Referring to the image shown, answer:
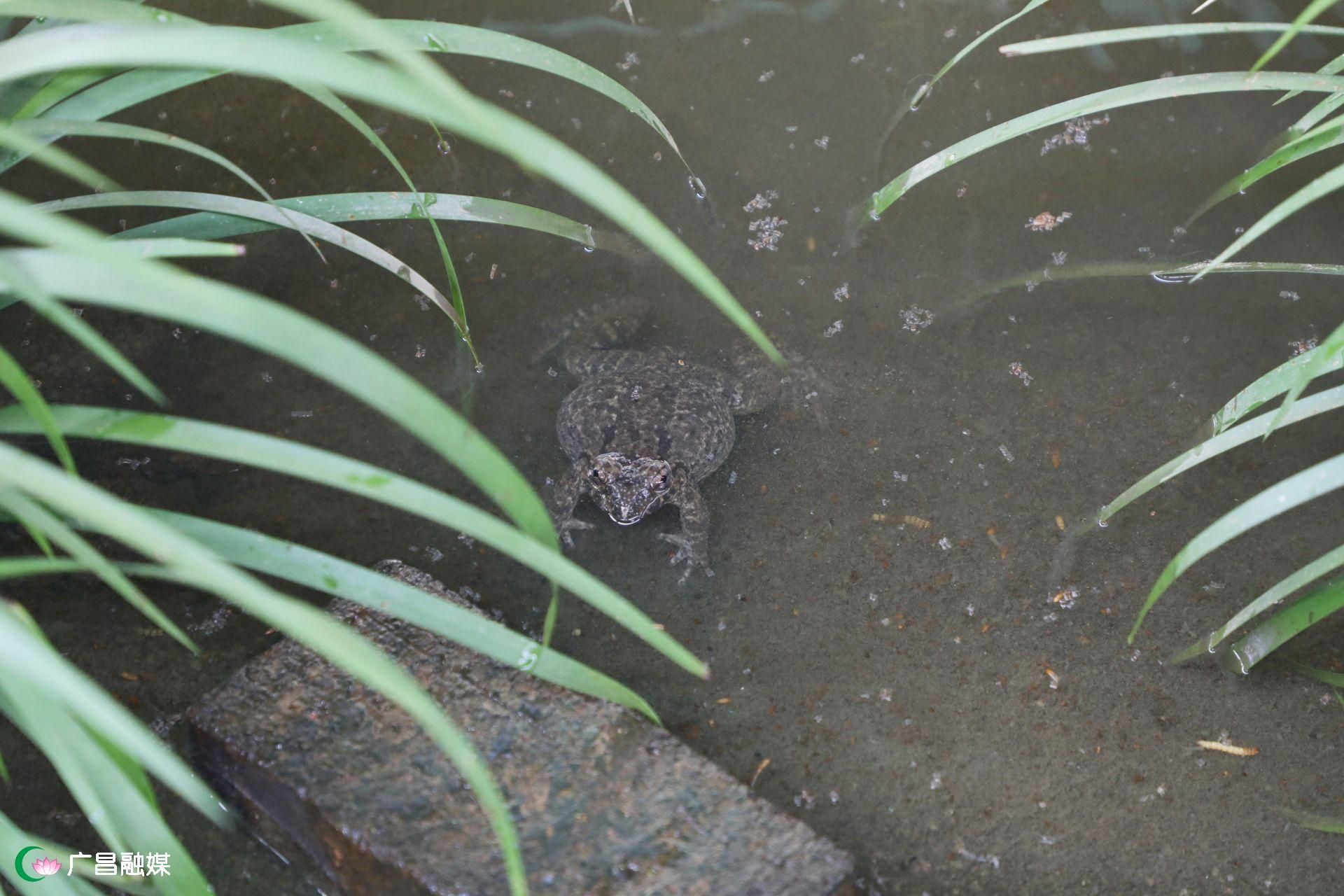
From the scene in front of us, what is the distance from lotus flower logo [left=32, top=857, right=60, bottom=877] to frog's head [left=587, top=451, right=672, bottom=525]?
1794 millimetres

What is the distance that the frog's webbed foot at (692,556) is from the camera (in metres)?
3.24

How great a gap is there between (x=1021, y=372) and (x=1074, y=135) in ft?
4.02

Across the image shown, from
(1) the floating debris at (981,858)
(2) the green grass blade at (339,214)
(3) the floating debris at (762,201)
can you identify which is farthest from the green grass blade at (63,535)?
(3) the floating debris at (762,201)

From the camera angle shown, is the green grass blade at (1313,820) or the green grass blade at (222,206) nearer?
the green grass blade at (222,206)

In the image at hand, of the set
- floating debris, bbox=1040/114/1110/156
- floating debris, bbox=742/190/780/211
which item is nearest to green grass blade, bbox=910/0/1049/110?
floating debris, bbox=1040/114/1110/156

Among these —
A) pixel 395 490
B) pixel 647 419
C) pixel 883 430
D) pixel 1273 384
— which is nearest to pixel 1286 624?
pixel 1273 384

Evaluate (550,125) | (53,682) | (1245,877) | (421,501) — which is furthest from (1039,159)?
(53,682)

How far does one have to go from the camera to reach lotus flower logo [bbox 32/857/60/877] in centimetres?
186

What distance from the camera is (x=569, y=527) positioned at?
3.40 m

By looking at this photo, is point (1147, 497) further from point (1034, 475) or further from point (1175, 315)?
point (1175, 315)

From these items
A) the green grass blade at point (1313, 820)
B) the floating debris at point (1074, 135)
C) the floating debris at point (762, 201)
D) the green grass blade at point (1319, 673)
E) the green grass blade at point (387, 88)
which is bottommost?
the green grass blade at point (1313, 820)

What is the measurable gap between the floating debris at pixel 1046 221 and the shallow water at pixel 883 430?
0.04 m

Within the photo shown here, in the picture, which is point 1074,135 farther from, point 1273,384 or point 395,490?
point 395,490

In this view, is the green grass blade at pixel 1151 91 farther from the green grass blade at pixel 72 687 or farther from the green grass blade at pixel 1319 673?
the green grass blade at pixel 72 687
